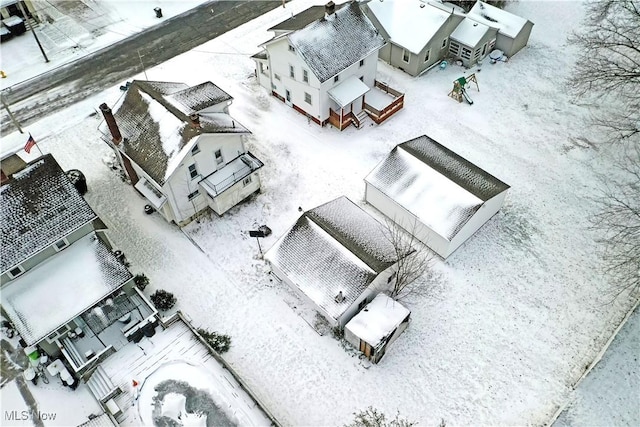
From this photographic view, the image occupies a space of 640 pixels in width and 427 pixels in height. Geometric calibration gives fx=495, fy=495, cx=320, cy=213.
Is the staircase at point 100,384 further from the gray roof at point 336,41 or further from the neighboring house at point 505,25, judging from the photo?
the neighboring house at point 505,25

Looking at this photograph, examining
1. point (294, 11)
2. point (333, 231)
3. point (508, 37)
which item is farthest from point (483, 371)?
point (294, 11)

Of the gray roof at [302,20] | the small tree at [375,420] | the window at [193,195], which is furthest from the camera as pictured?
the gray roof at [302,20]

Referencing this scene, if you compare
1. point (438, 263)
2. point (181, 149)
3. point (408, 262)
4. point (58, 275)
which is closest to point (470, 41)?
point (438, 263)

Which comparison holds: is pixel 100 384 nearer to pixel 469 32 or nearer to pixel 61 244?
pixel 61 244

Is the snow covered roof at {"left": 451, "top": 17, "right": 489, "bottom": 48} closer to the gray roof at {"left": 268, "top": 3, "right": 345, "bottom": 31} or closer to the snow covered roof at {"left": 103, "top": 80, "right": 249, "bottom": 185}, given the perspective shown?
the gray roof at {"left": 268, "top": 3, "right": 345, "bottom": 31}

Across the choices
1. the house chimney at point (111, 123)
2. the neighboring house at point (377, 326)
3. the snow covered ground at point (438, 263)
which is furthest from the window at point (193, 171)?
the neighboring house at point (377, 326)

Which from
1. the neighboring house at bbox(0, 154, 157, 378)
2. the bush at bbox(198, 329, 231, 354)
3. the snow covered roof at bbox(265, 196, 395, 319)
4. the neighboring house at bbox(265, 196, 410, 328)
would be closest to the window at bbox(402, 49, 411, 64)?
the snow covered roof at bbox(265, 196, 395, 319)

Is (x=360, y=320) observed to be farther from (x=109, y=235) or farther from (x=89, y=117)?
(x=89, y=117)
